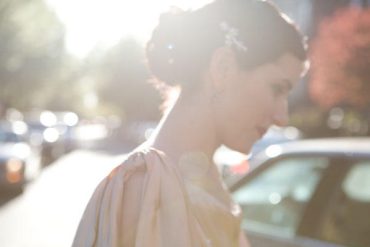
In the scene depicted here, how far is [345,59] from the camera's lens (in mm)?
36344

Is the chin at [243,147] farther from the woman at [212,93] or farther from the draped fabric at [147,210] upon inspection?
the draped fabric at [147,210]

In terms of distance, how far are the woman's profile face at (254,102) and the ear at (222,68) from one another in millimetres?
11

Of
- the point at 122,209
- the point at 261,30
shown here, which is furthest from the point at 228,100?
the point at 122,209

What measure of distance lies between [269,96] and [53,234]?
9.67m

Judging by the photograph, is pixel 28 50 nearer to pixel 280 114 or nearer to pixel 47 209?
pixel 47 209

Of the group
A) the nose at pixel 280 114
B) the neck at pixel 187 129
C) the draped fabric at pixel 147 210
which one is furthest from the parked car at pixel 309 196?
the draped fabric at pixel 147 210

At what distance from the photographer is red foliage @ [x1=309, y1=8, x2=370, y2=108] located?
3584 centimetres

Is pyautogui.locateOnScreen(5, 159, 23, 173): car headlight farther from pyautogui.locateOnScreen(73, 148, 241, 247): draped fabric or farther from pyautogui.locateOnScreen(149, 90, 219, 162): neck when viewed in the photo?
pyautogui.locateOnScreen(73, 148, 241, 247): draped fabric

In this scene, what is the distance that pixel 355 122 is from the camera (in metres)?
35.9

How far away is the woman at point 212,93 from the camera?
1863 millimetres

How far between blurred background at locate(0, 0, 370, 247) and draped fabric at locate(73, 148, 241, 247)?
2.21 m

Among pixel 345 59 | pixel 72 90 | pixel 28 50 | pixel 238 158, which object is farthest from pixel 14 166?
pixel 72 90

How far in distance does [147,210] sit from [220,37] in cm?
45

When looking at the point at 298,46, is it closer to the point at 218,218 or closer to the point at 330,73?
the point at 218,218
